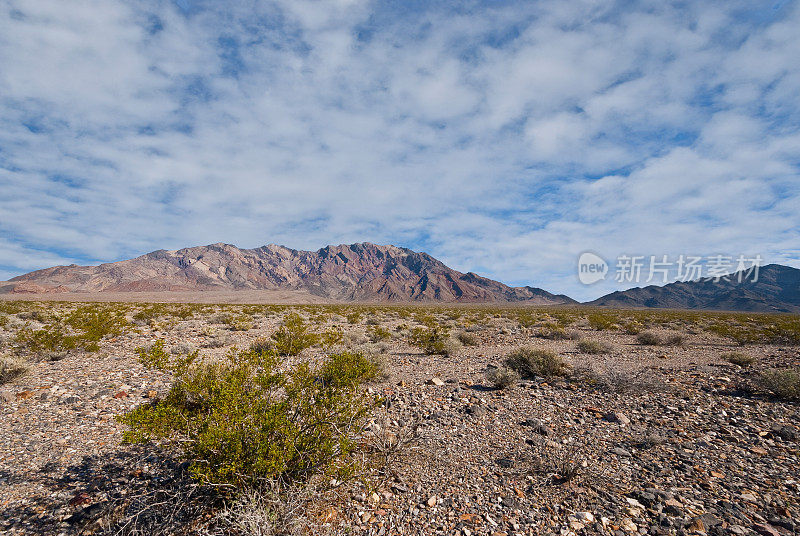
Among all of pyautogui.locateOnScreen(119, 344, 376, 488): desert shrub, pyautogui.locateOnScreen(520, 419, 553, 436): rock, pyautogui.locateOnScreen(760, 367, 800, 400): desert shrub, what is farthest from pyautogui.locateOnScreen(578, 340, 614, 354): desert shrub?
pyautogui.locateOnScreen(119, 344, 376, 488): desert shrub

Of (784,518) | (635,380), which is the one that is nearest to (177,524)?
(784,518)

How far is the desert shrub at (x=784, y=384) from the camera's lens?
23.3 feet

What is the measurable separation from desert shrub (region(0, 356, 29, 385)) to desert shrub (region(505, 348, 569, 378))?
1327cm

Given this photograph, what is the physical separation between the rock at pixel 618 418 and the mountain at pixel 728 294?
180m

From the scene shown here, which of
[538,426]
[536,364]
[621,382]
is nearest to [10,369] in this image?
[538,426]

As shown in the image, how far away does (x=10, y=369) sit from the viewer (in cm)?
831

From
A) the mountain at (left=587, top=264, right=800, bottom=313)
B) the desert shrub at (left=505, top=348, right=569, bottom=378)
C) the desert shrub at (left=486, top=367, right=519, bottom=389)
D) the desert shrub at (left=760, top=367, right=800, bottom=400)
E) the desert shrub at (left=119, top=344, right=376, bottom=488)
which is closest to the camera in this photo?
the desert shrub at (left=119, top=344, right=376, bottom=488)

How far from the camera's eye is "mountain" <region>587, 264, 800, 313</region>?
462 ft

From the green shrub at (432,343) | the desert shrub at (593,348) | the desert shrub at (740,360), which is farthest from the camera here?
the desert shrub at (593,348)

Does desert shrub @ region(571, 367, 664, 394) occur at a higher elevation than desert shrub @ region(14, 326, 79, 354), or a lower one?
higher

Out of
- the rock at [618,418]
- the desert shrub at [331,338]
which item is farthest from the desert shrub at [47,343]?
the rock at [618,418]

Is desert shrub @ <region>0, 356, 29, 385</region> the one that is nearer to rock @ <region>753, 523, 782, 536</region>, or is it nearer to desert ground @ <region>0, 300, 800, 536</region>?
desert ground @ <region>0, 300, 800, 536</region>

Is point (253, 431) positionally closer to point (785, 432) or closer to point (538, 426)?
point (538, 426)

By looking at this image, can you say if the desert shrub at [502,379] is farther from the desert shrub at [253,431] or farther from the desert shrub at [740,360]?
the desert shrub at [740,360]
